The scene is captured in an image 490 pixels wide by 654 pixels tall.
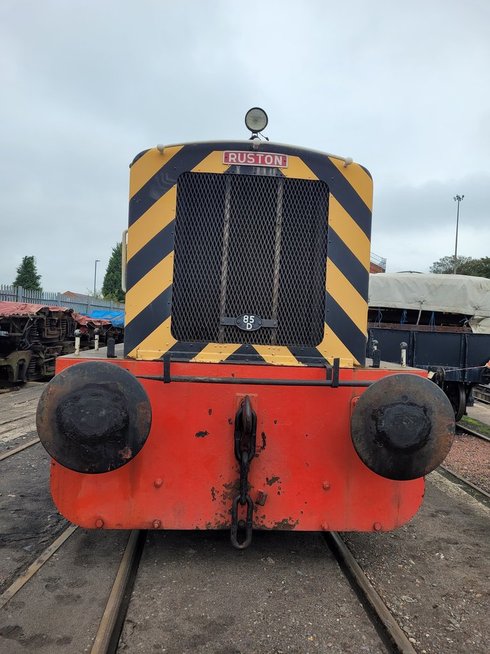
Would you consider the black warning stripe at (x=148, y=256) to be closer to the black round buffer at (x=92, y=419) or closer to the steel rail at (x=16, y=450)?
the black round buffer at (x=92, y=419)

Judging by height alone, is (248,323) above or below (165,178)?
below

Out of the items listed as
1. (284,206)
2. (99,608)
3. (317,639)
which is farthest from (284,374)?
(99,608)

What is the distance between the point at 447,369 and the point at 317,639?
22.1 feet

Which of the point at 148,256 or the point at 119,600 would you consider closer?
the point at 119,600

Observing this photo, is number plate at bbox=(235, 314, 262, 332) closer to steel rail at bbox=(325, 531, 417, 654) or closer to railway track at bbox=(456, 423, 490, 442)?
steel rail at bbox=(325, 531, 417, 654)

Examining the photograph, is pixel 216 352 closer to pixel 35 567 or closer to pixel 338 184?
pixel 338 184

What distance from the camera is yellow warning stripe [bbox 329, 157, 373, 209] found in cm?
357

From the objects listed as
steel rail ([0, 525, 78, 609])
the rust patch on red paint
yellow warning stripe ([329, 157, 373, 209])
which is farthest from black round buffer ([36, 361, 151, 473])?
yellow warning stripe ([329, 157, 373, 209])

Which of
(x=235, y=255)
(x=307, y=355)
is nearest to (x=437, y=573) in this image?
(x=307, y=355)

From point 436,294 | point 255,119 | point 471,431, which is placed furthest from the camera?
point 436,294

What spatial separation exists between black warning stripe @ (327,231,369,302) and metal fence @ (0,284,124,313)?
17.1 m

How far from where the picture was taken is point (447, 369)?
8.55 m

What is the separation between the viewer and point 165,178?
3473 millimetres

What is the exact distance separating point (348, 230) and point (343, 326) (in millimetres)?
672
